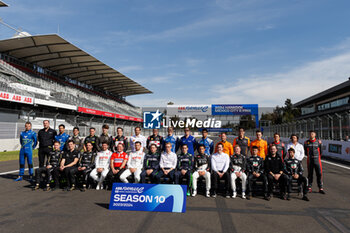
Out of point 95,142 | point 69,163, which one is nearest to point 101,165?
point 69,163

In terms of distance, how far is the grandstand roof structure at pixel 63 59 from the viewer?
2602cm

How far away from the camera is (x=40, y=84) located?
3102 centimetres

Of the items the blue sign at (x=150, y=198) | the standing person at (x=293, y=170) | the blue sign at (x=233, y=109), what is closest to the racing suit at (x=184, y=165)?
the blue sign at (x=150, y=198)

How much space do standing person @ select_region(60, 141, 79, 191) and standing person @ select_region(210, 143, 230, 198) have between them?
3861 mm

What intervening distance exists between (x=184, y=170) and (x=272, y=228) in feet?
8.91

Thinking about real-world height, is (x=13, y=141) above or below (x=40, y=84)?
below

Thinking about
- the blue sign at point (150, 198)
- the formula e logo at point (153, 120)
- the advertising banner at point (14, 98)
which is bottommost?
the blue sign at point (150, 198)

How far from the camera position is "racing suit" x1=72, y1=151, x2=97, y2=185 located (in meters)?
6.52

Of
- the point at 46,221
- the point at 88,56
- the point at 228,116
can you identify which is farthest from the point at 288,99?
the point at 46,221

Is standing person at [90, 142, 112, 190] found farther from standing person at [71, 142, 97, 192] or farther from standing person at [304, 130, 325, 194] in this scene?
standing person at [304, 130, 325, 194]

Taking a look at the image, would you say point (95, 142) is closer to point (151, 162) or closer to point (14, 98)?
point (151, 162)

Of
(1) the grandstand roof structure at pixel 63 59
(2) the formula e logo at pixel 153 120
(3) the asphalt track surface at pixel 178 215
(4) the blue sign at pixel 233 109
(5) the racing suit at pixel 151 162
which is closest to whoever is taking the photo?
(3) the asphalt track surface at pixel 178 215

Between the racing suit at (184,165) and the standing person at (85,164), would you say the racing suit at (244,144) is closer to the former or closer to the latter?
the racing suit at (184,165)

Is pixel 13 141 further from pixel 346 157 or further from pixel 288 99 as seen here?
pixel 288 99
